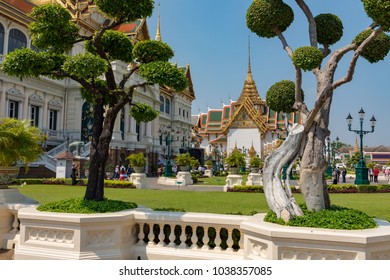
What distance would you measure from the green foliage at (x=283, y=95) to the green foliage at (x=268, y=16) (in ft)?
3.17

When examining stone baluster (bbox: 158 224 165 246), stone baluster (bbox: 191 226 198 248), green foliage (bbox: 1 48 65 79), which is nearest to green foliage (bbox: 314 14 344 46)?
stone baluster (bbox: 191 226 198 248)

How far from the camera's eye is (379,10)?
467 centimetres

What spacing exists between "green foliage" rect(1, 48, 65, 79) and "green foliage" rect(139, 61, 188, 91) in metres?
1.79

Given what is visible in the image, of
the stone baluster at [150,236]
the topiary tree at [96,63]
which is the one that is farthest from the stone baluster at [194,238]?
the topiary tree at [96,63]

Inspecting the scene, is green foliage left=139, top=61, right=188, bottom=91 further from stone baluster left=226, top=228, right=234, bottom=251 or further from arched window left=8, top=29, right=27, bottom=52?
arched window left=8, top=29, right=27, bottom=52

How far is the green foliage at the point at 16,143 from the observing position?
25.4 feet

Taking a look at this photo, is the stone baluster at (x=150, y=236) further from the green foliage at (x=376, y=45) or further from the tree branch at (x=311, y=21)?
the green foliage at (x=376, y=45)

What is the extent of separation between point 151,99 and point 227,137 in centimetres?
2466

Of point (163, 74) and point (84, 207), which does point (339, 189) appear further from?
point (84, 207)

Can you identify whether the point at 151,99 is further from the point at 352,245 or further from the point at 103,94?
the point at 352,245

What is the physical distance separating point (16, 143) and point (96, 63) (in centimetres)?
319

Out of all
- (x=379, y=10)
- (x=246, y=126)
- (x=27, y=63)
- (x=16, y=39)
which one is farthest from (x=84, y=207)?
(x=246, y=126)
